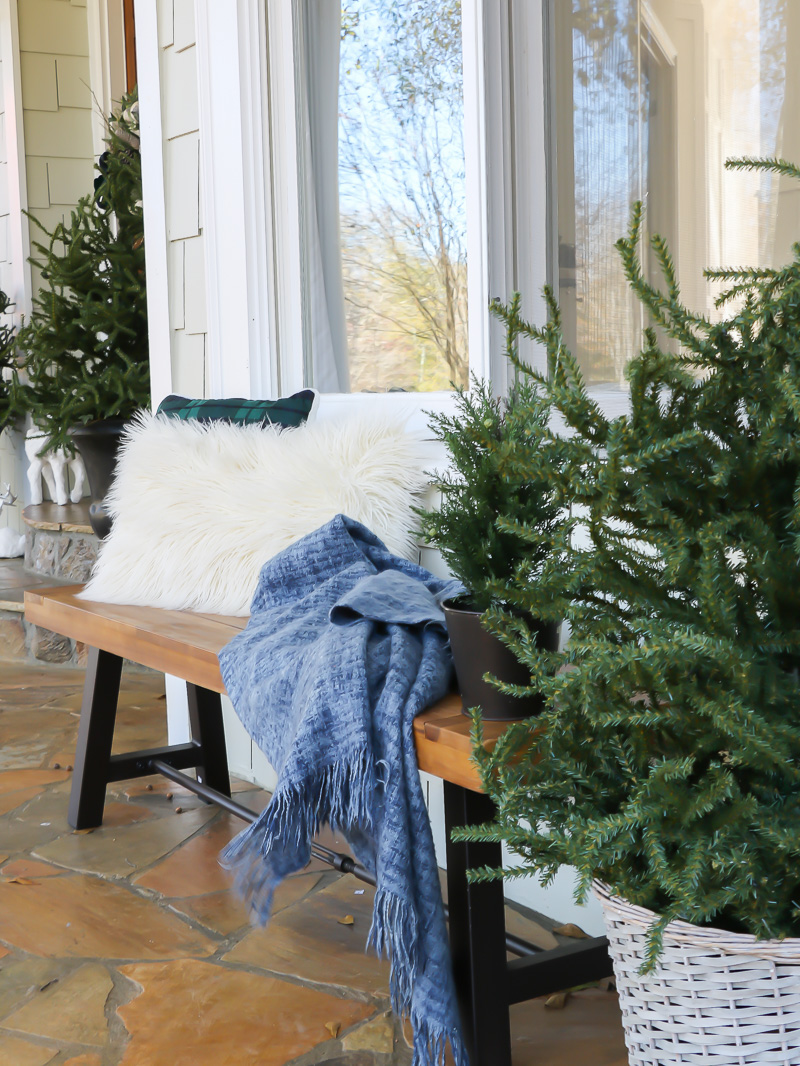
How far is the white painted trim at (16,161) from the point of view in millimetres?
4863

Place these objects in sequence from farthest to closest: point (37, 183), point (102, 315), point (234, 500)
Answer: point (37, 183)
point (102, 315)
point (234, 500)

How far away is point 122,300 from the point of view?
403cm

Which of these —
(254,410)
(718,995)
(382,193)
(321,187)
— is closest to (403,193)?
(382,193)

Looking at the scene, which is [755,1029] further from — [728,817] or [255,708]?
[255,708]

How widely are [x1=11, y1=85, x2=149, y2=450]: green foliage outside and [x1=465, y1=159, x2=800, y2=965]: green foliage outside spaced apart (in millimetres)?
3173

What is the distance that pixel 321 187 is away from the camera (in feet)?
8.30

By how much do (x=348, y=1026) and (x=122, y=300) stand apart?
123 inches

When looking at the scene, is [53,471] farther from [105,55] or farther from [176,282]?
[176,282]

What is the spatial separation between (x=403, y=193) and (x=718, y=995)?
181 centimetres

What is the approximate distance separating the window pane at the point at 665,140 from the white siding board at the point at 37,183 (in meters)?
3.75

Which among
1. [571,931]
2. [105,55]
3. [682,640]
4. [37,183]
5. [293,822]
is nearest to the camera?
[682,640]

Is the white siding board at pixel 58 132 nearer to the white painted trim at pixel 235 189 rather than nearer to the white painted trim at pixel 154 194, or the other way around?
the white painted trim at pixel 154 194

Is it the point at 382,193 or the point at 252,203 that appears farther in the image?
the point at 252,203

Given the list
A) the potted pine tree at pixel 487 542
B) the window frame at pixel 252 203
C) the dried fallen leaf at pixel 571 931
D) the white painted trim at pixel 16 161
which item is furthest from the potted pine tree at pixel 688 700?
the white painted trim at pixel 16 161
